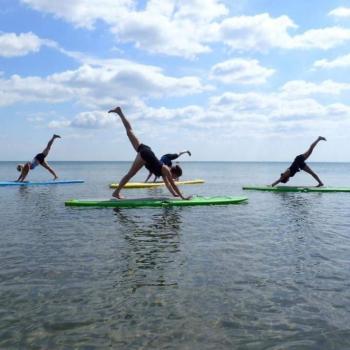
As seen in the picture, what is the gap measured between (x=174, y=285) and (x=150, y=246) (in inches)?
120

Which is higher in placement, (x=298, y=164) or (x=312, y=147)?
(x=312, y=147)

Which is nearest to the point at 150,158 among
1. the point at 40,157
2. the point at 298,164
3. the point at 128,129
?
the point at 128,129

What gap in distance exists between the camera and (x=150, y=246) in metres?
10.0

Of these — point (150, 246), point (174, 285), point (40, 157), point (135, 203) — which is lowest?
point (174, 285)

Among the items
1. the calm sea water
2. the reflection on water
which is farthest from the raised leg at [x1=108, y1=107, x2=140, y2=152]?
the calm sea water

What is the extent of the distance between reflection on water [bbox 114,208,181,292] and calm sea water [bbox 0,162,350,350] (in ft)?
0.11

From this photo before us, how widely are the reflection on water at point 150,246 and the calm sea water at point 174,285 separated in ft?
0.11

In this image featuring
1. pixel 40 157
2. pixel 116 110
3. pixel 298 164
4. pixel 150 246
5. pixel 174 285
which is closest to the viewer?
pixel 174 285

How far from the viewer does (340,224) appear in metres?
13.7

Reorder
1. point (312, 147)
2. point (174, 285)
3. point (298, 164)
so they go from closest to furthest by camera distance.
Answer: point (174, 285)
point (312, 147)
point (298, 164)

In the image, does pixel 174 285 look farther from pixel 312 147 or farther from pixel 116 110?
pixel 312 147

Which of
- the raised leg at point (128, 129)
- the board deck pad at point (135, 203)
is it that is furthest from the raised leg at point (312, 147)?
the raised leg at point (128, 129)

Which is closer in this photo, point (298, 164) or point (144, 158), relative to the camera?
point (144, 158)

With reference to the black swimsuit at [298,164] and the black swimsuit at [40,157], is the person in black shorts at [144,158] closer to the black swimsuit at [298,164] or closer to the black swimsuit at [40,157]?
the black swimsuit at [298,164]
